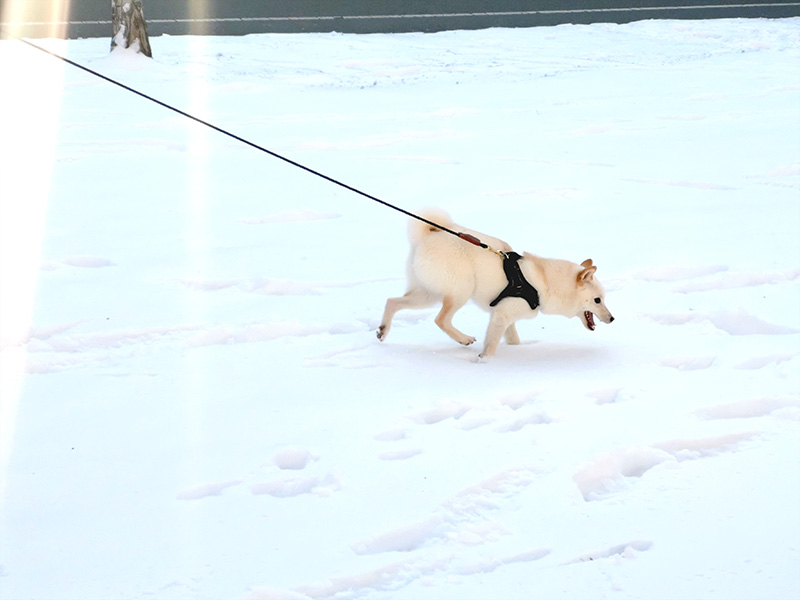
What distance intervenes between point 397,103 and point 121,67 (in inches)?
151

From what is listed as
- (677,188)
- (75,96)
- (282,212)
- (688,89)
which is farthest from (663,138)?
(75,96)

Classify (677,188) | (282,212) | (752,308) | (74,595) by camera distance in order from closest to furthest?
(74,595), (752,308), (282,212), (677,188)

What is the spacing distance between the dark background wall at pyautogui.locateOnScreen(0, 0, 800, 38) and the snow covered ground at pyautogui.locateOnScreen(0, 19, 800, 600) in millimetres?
5640

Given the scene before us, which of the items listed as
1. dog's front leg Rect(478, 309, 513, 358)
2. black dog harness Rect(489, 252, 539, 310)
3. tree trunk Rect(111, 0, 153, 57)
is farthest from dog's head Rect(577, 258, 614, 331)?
Result: tree trunk Rect(111, 0, 153, 57)

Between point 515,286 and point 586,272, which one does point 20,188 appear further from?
point 586,272

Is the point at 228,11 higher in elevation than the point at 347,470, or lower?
higher

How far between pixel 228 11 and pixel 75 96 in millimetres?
6973

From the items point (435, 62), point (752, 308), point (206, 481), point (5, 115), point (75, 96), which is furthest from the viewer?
point (435, 62)

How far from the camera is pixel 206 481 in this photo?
4055mm

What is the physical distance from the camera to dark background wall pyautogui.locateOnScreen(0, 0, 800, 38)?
679 inches

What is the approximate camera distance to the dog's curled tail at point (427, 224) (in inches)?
218

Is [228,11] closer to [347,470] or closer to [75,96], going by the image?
[75,96]

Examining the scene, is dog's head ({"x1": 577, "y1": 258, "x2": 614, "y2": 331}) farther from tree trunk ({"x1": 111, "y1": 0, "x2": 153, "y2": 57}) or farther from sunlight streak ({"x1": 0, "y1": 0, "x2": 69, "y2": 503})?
tree trunk ({"x1": 111, "y1": 0, "x2": 153, "y2": 57})

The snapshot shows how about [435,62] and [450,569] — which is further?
[435,62]
